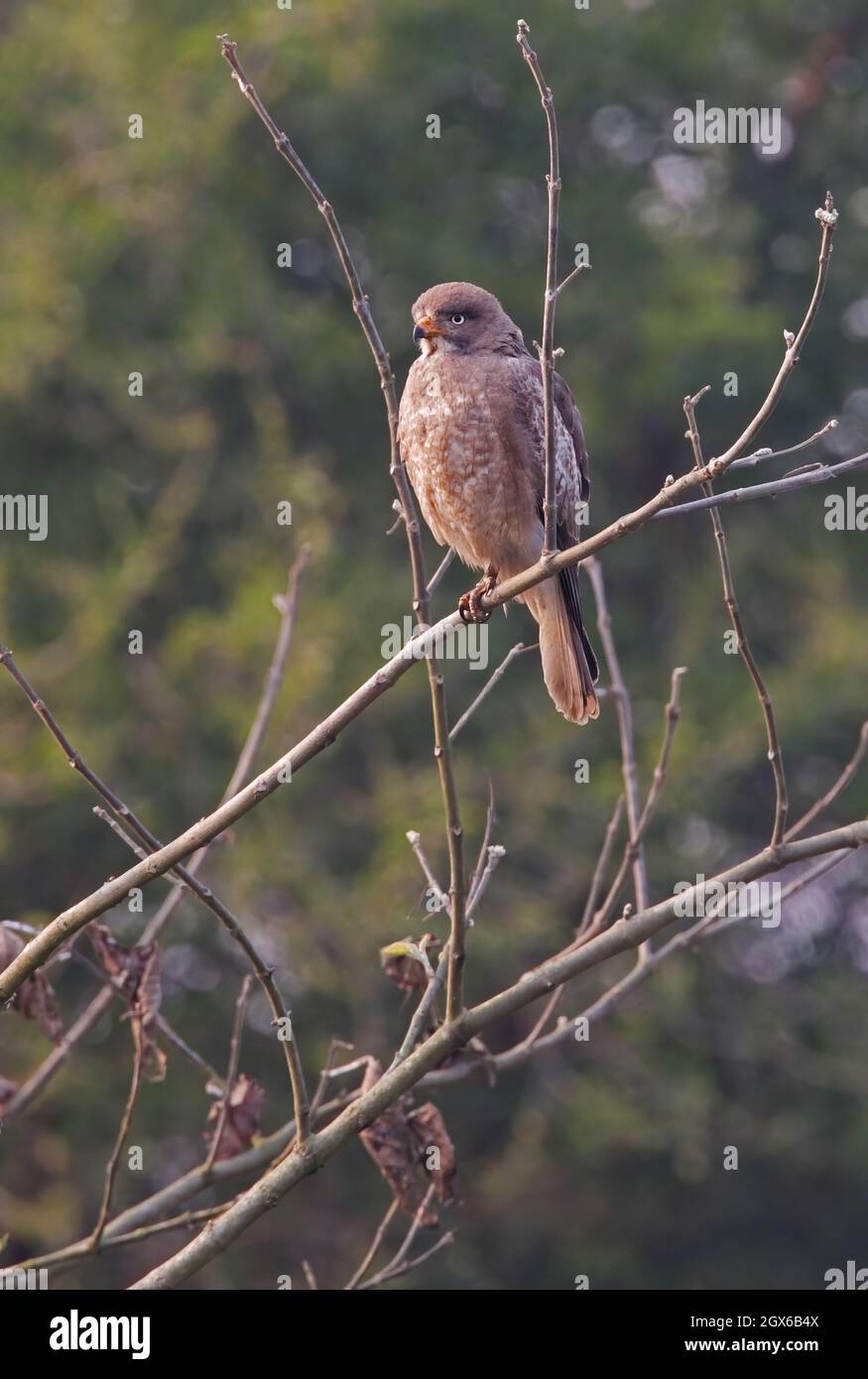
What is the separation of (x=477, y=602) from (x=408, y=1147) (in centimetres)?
113

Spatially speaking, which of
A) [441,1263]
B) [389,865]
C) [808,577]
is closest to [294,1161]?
[389,865]

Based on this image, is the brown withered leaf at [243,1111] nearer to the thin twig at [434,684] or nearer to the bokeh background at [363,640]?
the thin twig at [434,684]

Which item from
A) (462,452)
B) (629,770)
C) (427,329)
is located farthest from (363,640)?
(629,770)

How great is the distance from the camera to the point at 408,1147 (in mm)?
3484

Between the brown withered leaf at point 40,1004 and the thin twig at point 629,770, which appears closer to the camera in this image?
the brown withered leaf at point 40,1004

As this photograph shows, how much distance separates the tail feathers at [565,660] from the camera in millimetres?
4203

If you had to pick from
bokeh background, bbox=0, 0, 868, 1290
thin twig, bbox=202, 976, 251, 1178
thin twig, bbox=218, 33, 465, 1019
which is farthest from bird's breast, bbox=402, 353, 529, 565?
bokeh background, bbox=0, 0, 868, 1290

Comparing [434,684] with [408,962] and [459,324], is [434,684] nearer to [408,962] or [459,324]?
[408,962]

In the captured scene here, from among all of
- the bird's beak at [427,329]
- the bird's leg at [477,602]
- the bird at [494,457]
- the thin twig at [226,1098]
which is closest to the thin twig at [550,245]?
the bird's leg at [477,602]

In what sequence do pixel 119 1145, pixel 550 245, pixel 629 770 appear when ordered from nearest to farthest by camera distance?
pixel 550 245 → pixel 119 1145 → pixel 629 770

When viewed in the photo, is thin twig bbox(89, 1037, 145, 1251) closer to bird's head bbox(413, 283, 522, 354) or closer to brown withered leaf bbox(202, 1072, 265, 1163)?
brown withered leaf bbox(202, 1072, 265, 1163)

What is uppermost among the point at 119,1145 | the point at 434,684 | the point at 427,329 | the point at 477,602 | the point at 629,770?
the point at 427,329

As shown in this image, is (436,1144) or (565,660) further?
(565,660)

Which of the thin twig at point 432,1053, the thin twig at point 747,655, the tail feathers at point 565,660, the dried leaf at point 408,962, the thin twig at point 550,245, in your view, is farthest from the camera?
the tail feathers at point 565,660
